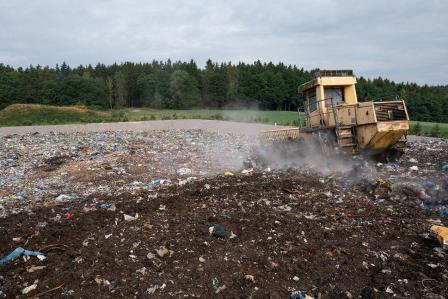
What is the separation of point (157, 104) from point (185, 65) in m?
17.7

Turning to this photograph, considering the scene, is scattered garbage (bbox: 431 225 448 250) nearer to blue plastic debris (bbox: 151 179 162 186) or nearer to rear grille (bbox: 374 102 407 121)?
rear grille (bbox: 374 102 407 121)

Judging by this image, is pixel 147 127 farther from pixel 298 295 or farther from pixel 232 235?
pixel 298 295

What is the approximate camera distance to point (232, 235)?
15.9ft

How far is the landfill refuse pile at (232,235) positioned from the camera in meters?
3.64

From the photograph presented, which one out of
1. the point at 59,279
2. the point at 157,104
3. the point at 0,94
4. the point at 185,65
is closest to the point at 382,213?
the point at 59,279

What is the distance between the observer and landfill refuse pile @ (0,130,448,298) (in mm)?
3641

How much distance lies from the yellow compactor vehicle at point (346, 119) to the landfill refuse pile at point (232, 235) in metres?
0.57

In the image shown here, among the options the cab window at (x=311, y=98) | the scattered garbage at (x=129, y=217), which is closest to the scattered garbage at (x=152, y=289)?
the scattered garbage at (x=129, y=217)

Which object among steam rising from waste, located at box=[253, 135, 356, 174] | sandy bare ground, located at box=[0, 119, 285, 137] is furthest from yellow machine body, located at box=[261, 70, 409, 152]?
sandy bare ground, located at box=[0, 119, 285, 137]

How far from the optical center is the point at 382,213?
561cm

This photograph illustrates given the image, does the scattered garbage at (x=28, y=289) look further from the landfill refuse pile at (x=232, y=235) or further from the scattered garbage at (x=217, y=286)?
the scattered garbage at (x=217, y=286)

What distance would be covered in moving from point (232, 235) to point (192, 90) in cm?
5336

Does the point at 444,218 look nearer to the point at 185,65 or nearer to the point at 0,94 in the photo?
the point at 0,94

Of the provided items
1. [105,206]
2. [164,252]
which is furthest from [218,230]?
[105,206]
